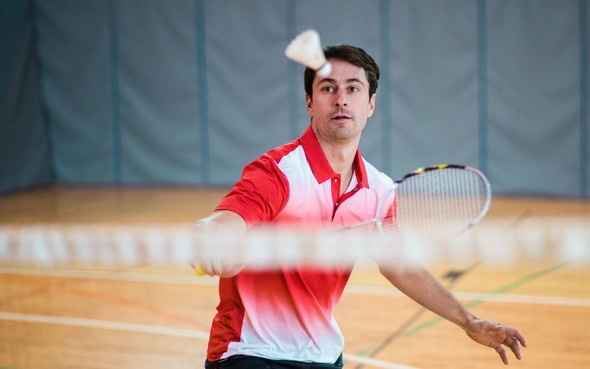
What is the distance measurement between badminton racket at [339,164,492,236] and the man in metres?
0.14

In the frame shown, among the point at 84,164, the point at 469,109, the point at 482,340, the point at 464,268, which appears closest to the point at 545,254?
the point at 464,268

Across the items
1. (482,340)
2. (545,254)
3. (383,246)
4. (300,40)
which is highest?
(300,40)

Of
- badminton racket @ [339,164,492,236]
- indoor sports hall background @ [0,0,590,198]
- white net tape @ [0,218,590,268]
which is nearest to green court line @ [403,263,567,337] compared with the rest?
white net tape @ [0,218,590,268]

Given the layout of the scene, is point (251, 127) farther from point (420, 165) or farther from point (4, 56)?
point (4, 56)

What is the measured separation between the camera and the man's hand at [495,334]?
280 centimetres

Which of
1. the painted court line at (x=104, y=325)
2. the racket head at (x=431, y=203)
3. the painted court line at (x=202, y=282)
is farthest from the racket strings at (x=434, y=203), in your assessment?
the painted court line at (x=104, y=325)

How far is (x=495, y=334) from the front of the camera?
2820mm

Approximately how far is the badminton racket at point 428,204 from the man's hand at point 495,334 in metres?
0.46

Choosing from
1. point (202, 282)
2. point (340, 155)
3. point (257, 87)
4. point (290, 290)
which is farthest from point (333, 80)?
point (257, 87)

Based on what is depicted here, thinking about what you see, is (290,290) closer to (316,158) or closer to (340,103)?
(316,158)

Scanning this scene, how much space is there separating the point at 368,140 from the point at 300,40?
30.5 feet

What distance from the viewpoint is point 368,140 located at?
37.6ft

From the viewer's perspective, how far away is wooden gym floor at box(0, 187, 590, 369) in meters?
4.86

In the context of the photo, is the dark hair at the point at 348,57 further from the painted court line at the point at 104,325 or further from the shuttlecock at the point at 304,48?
the painted court line at the point at 104,325
